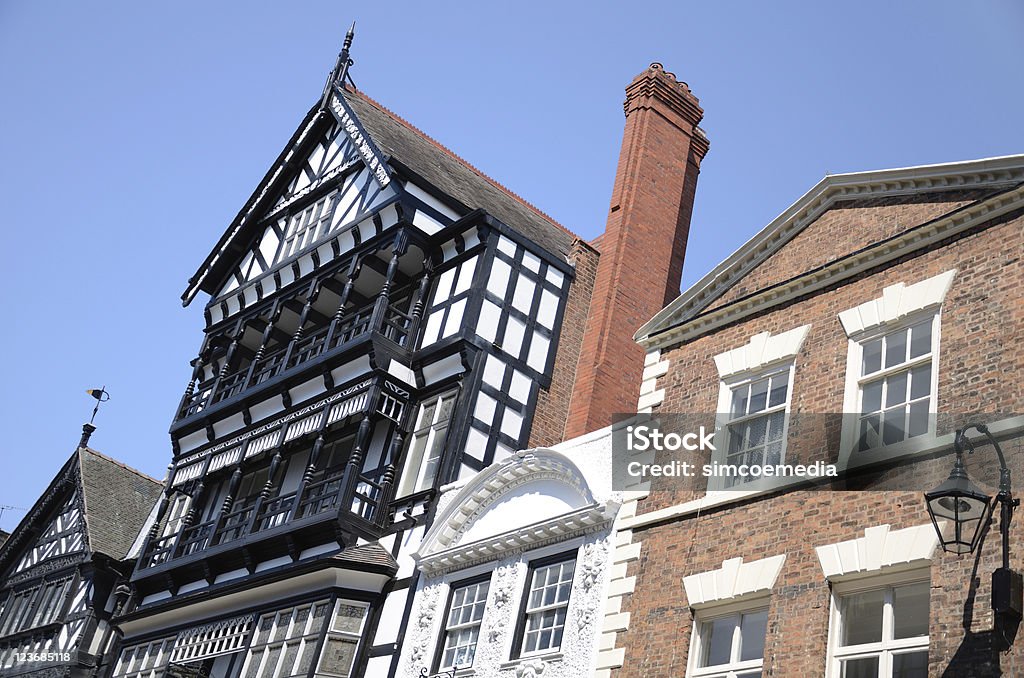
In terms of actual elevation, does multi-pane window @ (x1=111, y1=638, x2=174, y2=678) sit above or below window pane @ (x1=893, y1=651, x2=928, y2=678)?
above

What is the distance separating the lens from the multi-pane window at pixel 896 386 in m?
12.9

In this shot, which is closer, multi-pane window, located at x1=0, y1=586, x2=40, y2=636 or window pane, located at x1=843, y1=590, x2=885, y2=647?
window pane, located at x1=843, y1=590, x2=885, y2=647

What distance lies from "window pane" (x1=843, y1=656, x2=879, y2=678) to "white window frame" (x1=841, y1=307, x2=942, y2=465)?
2.21 m

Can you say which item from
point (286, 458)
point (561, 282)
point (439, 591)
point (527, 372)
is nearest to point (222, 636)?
point (286, 458)

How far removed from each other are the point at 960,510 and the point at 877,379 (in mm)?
2661

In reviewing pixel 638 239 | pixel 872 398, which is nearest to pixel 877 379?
pixel 872 398

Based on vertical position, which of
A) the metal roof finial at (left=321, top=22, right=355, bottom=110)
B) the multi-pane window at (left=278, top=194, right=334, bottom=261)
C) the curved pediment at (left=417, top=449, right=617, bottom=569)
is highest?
the metal roof finial at (left=321, top=22, right=355, bottom=110)

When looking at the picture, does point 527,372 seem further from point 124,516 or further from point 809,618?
point 124,516

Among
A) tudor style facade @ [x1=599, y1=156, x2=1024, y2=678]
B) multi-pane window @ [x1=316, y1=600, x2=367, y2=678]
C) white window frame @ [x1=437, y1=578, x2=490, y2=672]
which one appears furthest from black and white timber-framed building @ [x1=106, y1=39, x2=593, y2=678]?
tudor style facade @ [x1=599, y1=156, x2=1024, y2=678]

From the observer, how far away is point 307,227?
96.6ft

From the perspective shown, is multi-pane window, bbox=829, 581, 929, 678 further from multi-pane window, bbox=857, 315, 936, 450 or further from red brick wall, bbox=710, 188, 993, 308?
red brick wall, bbox=710, 188, 993, 308

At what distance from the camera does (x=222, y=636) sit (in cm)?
2353

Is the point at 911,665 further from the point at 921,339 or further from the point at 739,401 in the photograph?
the point at 739,401

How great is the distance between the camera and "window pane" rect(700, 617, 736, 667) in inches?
535
